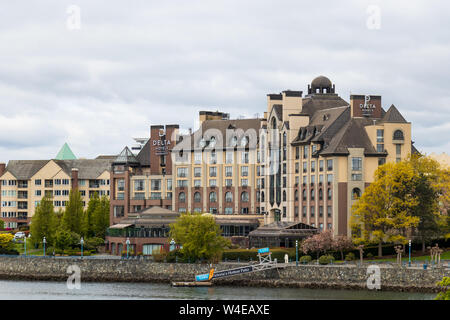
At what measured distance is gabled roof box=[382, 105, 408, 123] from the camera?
144 m

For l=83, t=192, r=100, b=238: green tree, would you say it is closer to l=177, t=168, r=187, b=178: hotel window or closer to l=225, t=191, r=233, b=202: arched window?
l=177, t=168, r=187, b=178: hotel window

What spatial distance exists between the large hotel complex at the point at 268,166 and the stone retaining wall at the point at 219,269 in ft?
72.4

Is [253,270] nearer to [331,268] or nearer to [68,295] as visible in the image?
[331,268]

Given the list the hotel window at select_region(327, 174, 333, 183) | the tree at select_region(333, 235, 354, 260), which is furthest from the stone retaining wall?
the hotel window at select_region(327, 174, 333, 183)

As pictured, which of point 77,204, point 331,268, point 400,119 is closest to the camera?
point 331,268

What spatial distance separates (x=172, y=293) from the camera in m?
110

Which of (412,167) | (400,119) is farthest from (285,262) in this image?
(400,119)

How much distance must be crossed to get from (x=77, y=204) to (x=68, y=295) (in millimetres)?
61585

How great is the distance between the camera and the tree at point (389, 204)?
129m

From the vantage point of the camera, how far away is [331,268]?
379 ft

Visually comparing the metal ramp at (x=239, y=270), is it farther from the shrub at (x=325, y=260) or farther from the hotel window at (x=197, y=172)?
the hotel window at (x=197, y=172)

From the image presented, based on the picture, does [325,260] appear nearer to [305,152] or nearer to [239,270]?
[239,270]

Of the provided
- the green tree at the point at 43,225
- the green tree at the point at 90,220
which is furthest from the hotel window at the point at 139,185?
the green tree at the point at 43,225

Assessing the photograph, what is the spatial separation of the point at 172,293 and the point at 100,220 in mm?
71702
